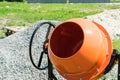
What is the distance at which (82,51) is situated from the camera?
3912mm

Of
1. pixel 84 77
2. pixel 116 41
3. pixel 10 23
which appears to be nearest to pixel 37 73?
pixel 84 77

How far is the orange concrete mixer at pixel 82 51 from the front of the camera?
13.0 feet

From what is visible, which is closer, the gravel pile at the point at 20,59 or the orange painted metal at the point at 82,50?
the orange painted metal at the point at 82,50

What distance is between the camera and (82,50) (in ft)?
12.8

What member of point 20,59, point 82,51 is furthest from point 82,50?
point 20,59

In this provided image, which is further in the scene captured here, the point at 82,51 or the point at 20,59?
the point at 20,59

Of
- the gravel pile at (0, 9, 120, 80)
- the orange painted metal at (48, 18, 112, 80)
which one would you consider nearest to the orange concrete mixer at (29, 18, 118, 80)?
the orange painted metal at (48, 18, 112, 80)

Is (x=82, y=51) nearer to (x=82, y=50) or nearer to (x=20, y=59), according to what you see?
(x=82, y=50)

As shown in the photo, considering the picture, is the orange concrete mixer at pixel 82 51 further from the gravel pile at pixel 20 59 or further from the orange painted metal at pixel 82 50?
the gravel pile at pixel 20 59

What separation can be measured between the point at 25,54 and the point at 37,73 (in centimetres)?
51

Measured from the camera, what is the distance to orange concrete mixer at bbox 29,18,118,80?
396 centimetres

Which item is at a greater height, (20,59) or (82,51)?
(82,51)

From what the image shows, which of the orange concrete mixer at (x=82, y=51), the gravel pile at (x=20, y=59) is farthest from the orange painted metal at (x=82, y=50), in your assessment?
the gravel pile at (x=20, y=59)

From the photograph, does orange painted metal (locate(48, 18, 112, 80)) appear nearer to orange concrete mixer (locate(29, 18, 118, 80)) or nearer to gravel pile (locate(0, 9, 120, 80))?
orange concrete mixer (locate(29, 18, 118, 80))
